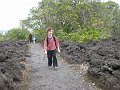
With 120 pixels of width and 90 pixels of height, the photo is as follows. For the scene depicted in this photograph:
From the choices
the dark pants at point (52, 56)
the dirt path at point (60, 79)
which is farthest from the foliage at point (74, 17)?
the dirt path at point (60, 79)

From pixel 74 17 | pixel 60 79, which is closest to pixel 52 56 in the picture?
pixel 60 79

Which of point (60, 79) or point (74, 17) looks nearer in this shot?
point (60, 79)

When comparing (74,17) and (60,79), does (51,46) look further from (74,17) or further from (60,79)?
(74,17)

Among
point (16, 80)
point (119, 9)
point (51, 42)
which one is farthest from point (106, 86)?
point (119, 9)

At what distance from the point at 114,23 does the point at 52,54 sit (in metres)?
40.6

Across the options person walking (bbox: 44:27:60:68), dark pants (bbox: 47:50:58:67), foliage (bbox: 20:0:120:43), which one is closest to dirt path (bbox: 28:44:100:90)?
dark pants (bbox: 47:50:58:67)

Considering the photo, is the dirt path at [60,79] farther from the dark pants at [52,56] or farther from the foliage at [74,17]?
the foliage at [74,17]

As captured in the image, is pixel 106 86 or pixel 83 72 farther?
pixel 83 72

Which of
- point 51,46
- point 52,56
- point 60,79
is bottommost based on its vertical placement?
point 60,79

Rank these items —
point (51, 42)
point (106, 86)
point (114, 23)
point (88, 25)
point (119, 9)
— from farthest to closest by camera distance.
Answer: point (119, 9) → point (114, 23) → point (88, 25) → point (51, 42) → point (106, 86)

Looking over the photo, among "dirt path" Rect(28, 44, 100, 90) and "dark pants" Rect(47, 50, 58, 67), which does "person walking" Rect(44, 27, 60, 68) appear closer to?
"dark pants" Rect(47, 50, 58, 67)

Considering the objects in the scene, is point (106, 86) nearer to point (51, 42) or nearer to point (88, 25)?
point (51, 42)

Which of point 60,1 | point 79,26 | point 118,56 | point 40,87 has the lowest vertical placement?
point 40,87

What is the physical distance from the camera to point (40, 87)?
384 inches
